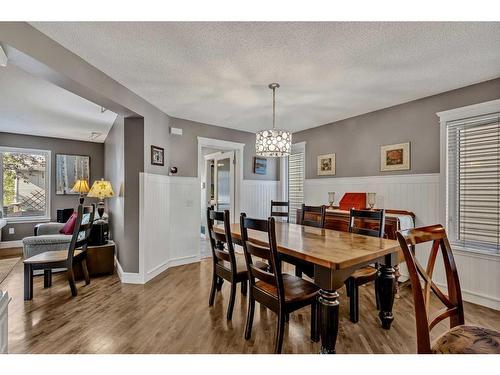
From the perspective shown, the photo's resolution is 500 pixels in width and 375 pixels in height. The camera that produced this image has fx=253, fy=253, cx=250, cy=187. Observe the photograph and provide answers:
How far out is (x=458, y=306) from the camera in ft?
4.61

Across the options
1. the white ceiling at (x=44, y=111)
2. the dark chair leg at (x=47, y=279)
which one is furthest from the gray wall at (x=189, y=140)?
the dark chair leg at (x=47, y=279)

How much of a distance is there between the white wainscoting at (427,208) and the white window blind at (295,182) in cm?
79

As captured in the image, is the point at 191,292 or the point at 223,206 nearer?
the point at 191,292

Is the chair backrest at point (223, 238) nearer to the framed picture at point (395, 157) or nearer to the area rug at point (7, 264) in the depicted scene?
the framed picture at point (395, 157)

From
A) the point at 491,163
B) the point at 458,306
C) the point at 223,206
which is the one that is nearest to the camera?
the point at 458,306

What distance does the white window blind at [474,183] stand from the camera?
8.65 ft

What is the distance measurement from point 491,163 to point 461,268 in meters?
1.19

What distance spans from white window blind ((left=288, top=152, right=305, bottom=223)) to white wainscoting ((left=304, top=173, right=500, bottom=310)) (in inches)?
31.0

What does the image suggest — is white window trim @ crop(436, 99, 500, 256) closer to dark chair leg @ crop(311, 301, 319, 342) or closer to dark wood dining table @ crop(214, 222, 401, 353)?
dark wood dining table @ crop(214, 222, 401, 353)

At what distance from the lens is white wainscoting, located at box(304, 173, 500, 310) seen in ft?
8.68
